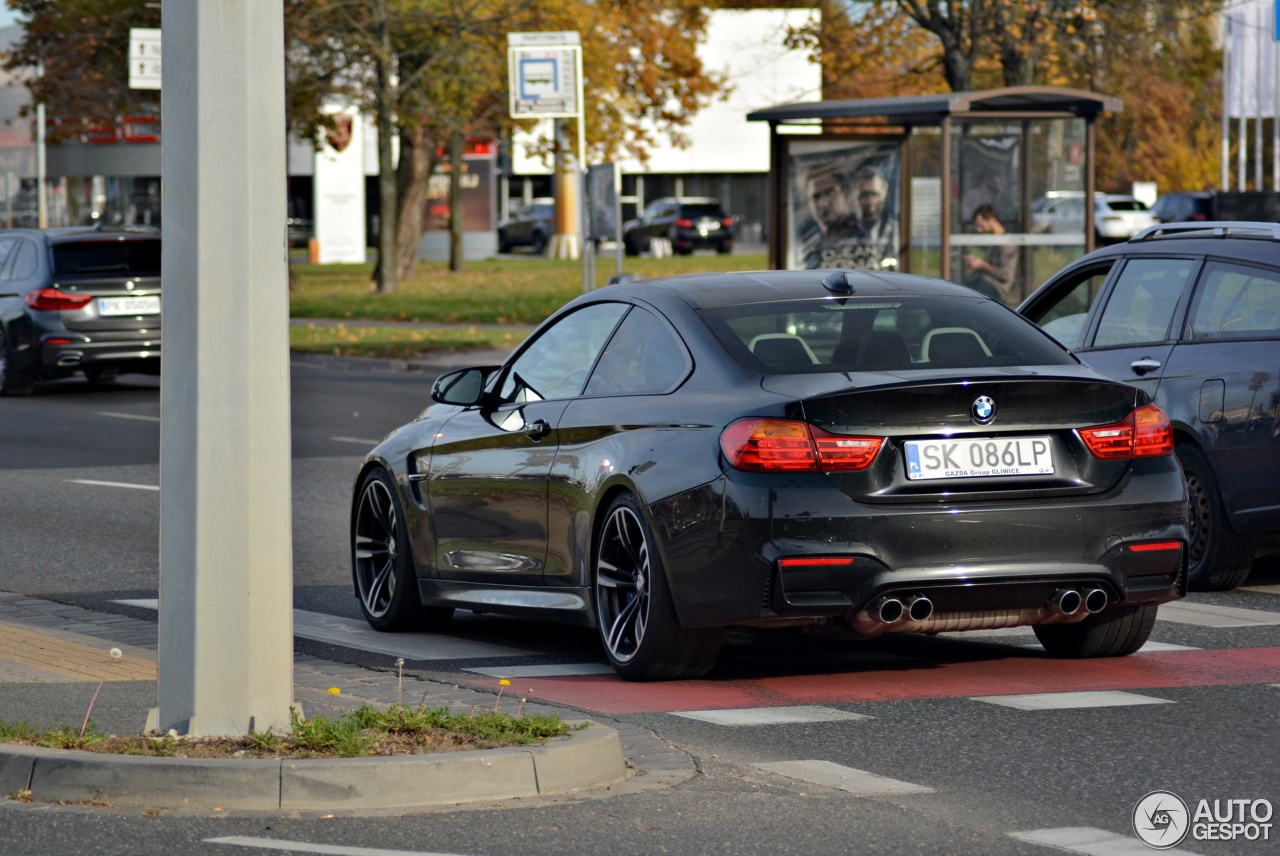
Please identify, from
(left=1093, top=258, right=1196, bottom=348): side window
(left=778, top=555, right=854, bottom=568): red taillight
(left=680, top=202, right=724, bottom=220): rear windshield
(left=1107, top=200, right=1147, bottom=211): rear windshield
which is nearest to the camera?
(left=778, top=555, right=854, bottom=568): red taillight

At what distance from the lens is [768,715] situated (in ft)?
22.0

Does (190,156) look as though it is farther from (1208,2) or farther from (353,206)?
(353,206)

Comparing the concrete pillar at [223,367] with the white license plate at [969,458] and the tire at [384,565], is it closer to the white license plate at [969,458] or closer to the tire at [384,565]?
the white license plate at [969,458]

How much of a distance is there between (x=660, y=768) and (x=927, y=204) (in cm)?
1753

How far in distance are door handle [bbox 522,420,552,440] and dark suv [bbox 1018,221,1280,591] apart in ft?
9.69

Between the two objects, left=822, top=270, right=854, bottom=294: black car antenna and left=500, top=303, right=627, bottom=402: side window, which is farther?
left=500, top=303, right=627, bottom=402: side window

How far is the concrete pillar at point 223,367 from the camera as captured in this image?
5.66 metres

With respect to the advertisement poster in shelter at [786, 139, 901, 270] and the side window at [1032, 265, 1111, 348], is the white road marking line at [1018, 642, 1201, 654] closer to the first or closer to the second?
the side window at [1032, 265, 1111, 348]

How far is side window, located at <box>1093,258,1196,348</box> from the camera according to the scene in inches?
392

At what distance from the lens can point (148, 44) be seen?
122 feet

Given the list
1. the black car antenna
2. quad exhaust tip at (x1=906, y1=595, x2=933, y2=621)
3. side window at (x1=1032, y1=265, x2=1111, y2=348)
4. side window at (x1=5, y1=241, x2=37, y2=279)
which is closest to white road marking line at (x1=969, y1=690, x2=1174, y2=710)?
quad exhaust tip at (x1=906, y1=595, x2=933, y2=621)

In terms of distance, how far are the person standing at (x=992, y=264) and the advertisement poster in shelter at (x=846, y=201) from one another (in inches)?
35.2

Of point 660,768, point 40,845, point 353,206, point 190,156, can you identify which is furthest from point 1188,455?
point 353,206

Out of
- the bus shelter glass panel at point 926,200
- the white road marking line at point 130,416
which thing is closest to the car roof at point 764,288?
the white road marking line at point 130,416
